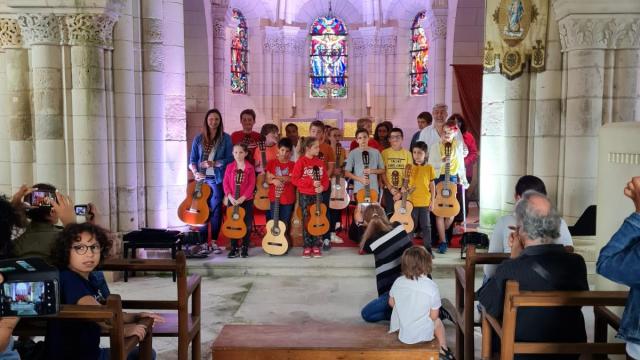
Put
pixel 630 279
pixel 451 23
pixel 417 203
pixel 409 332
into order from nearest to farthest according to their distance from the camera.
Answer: pixel 630 279 → pixel 409 332 → pixel 417 203 → pixel 451 23

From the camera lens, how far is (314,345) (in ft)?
11.2

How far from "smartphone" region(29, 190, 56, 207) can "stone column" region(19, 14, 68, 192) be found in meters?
2.87

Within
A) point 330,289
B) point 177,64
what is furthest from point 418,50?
point 330,289

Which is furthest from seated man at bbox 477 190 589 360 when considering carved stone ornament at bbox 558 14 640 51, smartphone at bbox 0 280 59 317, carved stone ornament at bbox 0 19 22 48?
carved stone ornament at bbox 0 19 22 48

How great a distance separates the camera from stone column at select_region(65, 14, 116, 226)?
640cm

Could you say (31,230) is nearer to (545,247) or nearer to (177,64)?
(545,247)

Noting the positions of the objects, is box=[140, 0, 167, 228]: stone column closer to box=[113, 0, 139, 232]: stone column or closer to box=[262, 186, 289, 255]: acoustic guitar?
box=[113, 0, 139, 232]: stone column

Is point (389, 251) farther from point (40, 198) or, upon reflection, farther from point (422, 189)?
point (40, 198)

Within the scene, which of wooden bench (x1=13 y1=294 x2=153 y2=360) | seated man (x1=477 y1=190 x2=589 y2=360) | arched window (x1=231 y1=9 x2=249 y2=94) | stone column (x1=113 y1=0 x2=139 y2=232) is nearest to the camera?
wooden bench (x1=13 y1=294 x2=153 y2=360)

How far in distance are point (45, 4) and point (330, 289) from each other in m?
4.14

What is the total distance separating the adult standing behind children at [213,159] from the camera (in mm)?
7176

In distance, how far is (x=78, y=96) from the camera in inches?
254

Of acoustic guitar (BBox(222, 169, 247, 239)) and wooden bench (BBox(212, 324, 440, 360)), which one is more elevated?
acoustic guitar (BBox(222, 169, 247, 239))

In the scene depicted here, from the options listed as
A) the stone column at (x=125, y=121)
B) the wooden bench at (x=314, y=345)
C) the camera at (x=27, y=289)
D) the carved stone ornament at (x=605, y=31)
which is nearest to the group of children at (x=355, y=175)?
the stone column at (x=125, y=121)
